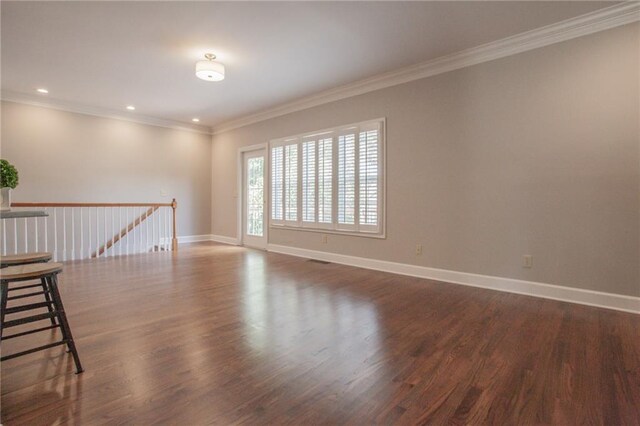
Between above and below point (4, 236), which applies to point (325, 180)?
above

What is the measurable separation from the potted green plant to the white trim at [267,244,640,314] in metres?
3.91

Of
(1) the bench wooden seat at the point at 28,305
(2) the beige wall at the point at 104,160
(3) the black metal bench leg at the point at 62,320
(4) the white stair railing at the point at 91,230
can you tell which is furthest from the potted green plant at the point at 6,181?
(2) the beige wall at the point at 104,160

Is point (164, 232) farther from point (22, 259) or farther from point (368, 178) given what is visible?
point (22, 259)

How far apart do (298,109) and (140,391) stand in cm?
496

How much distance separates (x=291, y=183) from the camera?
578 centimetres

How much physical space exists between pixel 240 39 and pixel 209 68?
661 millimetres

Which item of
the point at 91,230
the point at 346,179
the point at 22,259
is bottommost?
the point at 91,230

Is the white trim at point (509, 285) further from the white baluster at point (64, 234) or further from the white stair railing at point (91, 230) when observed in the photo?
the white baluster at point (64, 234)

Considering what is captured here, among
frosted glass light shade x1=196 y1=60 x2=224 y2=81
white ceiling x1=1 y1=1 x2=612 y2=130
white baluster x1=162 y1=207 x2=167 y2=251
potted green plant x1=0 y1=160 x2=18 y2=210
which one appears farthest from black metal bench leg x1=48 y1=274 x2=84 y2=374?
white baluster x1=162 y1=207 x2=167 y2=251

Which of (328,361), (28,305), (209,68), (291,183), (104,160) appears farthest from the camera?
(104,160)

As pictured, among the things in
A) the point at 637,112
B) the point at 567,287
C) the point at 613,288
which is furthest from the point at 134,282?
the point at 637,112

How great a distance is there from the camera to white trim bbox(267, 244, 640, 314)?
2.91 metres

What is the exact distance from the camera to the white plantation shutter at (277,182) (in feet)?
19.7

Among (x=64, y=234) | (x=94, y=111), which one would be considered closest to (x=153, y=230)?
(x=64, y=234)
